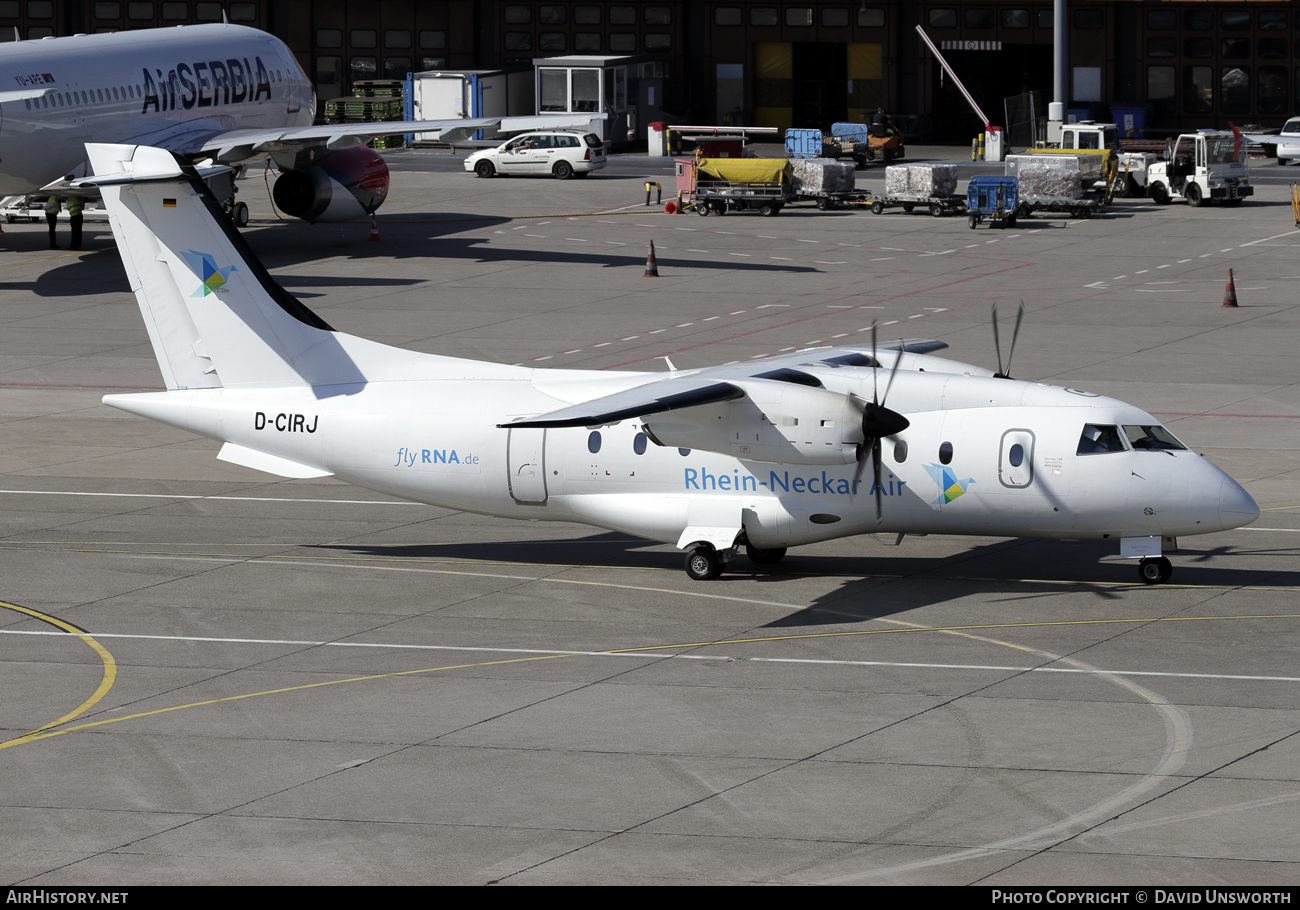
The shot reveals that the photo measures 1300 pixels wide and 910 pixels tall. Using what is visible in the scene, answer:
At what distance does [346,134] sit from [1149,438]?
39045 millimetres

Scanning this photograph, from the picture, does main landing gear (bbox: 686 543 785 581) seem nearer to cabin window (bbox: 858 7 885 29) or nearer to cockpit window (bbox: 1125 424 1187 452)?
cockpit window (bbox: 1125 424 1187 452)

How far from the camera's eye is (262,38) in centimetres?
6762

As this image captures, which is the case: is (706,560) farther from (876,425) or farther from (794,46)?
(794,46)

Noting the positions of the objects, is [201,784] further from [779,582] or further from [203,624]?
[779,582]

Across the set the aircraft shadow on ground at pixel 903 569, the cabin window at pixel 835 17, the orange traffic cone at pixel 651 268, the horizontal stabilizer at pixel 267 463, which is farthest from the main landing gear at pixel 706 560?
the cabin window at pixel 835 17

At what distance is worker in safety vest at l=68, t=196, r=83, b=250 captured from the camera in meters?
60.6

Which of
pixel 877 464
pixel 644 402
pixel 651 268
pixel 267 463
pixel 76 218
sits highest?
pixel 76 218

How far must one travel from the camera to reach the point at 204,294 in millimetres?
28000

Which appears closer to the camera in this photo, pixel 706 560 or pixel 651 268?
pixel 706 560

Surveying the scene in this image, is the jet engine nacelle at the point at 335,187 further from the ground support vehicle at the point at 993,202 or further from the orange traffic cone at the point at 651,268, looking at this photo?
the ground support vehicle at the point at 993,202

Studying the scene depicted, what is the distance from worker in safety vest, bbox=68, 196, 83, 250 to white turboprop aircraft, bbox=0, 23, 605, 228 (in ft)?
9.08

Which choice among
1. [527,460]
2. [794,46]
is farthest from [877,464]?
[794,46]

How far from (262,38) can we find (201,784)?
54.9m

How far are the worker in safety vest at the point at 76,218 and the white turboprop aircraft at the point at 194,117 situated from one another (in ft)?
9.08
